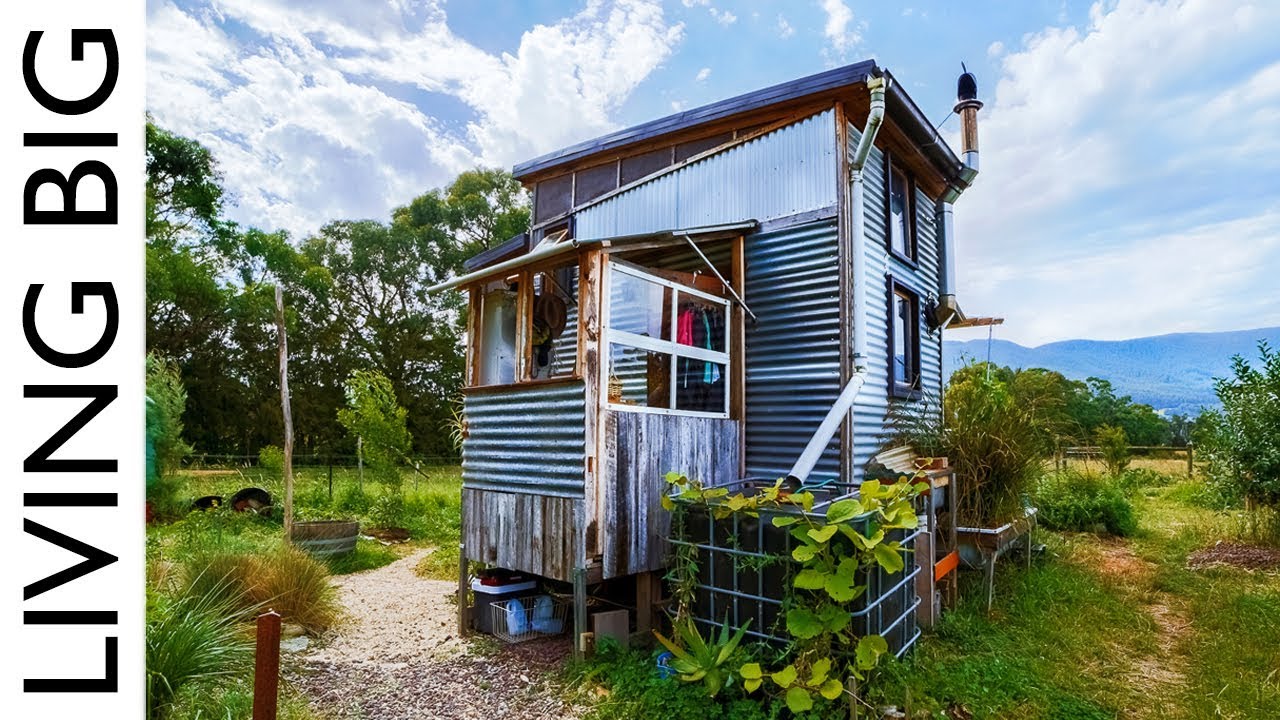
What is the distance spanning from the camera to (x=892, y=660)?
448 cm

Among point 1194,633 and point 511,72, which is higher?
point 511,72

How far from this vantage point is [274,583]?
6223 millimetres

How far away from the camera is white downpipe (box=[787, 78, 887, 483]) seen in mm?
6201

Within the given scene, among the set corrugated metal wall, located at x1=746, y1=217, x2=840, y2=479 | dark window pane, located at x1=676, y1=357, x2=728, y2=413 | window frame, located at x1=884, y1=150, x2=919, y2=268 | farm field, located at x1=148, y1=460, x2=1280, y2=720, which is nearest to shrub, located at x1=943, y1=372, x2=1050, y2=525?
farm field, located at x1=148, y1=460, x2=1280, y2=720

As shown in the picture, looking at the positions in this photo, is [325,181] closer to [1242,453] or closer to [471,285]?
[471,285]

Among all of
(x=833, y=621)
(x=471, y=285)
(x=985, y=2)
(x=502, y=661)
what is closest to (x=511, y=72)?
(x=471, y=285)

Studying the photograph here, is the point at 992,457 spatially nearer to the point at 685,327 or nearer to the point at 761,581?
the point at 685,327

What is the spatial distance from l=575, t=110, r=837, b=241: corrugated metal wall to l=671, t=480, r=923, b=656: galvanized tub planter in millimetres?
3667

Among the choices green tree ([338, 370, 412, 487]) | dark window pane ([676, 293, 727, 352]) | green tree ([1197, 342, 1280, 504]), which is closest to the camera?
dark window pane ([676, 293, 727, 352])

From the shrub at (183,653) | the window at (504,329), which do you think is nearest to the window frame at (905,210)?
the window at (504,329)

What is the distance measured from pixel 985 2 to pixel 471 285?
6331 millimetres

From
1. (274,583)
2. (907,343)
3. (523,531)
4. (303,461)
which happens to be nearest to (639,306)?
(523,531)

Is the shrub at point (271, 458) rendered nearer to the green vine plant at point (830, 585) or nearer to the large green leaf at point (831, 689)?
the green vine plant at point (830, 585)

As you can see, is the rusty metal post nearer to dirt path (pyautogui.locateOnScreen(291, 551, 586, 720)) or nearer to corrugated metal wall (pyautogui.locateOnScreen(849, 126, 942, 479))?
dirt path (pyautogui.locateOnScreen(291, 551, 586, 720))
